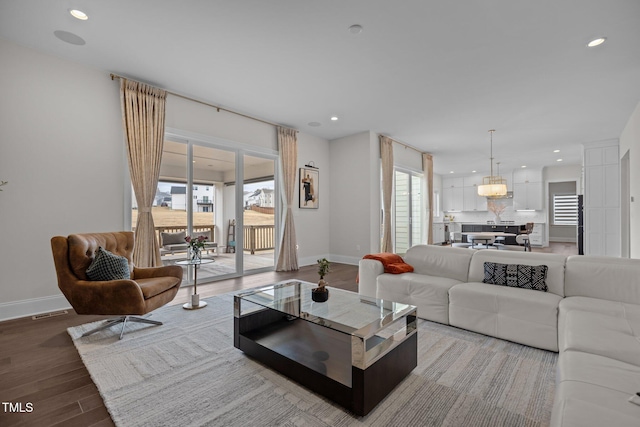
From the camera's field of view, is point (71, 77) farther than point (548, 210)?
No

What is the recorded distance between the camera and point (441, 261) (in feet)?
11.0

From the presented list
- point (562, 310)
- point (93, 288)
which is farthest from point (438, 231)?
point (93, 288)

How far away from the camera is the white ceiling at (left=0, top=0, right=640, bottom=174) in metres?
2.59

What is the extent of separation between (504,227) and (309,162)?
24.3ft

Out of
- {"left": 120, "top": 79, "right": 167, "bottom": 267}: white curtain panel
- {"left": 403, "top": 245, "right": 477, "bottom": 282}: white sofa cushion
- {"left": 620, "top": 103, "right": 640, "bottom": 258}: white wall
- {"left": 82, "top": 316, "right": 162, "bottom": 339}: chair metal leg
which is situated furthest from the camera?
{"left": 620, "top": 103, "right": 640, "bottom": 258}: white wall

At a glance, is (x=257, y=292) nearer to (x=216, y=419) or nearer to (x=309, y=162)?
(x=216, y=419)

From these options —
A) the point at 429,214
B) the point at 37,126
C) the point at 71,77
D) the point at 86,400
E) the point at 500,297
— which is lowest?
the point at 86,400

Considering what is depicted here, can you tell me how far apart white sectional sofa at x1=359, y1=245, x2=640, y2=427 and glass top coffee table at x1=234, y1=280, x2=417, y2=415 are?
2.69 ft

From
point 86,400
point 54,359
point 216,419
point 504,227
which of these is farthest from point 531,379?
point 504,227

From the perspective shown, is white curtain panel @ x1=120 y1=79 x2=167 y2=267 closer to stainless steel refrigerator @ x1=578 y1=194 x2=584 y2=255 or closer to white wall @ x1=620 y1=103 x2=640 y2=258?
white wall @ x1=620 y1=103 x2=640 y2=258

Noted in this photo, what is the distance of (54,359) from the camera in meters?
2.26

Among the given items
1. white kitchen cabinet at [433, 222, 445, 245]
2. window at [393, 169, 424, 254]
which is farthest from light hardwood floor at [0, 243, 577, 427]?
white kitchen cabinet at [433, 222, 445, 245]

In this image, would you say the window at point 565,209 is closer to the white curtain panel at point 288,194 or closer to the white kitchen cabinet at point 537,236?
the white kitchen cabinet at point 537,236

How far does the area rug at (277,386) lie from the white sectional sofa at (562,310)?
0.24 metres
